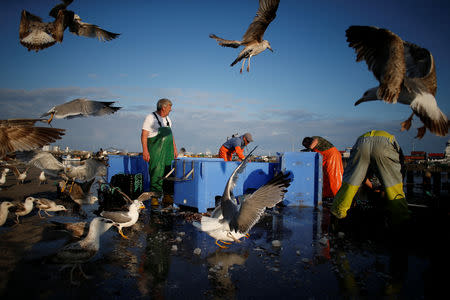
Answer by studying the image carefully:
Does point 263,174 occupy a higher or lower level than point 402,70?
lower

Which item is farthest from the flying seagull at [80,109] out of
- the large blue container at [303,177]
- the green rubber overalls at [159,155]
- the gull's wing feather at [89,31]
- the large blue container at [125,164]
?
the large blue container at [303,177]

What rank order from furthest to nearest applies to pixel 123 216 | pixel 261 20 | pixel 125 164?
pixel 125 164 → pixel 261 20 → pixel 123 216

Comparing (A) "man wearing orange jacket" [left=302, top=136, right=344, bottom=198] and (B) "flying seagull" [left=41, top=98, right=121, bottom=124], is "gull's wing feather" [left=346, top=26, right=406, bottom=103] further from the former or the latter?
(B) "flying seagull" [left=41, top=98, right=121, bottom=124]

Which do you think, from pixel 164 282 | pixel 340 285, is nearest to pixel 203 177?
pixel 164 282

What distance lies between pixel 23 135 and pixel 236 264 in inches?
133

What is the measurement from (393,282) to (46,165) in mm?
6538

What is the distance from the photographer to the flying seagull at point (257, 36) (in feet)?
21.0

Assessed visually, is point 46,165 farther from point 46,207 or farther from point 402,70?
point 402,70

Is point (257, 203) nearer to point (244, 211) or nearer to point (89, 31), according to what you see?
point (244, 211)

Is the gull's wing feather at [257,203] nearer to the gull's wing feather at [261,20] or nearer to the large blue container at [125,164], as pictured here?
the gull's wing feather at [261,20]

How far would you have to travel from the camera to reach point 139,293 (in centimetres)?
222

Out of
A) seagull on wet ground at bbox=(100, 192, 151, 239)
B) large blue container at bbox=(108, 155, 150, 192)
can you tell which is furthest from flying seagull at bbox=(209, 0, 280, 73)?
seagull on wet ground at bbox=(100, 192, 151, 239)

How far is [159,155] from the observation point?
605 cm

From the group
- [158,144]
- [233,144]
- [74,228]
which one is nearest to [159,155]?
[158,144]
